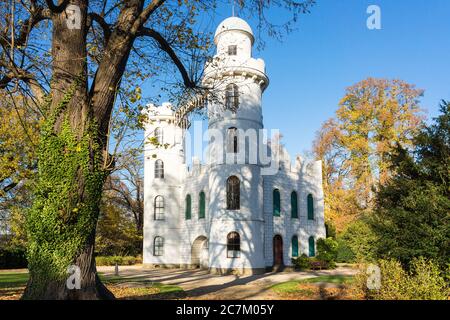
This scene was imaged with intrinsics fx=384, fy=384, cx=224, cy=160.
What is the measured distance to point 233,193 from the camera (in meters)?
23.8

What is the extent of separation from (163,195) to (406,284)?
2374 centimetres

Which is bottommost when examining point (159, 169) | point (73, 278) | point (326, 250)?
point (326, 250)

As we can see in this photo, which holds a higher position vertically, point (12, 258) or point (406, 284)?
point (406, 284)

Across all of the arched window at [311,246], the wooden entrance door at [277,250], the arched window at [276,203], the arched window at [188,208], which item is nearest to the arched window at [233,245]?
the wooden entrance door at [277,250]

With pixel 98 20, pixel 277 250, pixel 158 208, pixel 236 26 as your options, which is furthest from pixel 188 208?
pixel 98 20

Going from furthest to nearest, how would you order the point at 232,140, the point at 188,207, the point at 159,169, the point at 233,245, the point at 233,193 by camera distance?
the point at 159,169 < the point at 188,207 < the point at 232,140 < the point at 233,193 < the point at 233,245

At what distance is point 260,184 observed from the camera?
24281 millimetres

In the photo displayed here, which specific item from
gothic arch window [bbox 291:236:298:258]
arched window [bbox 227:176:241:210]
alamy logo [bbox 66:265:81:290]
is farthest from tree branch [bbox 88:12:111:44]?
gothic arch window [bbox 291:236:298:258]

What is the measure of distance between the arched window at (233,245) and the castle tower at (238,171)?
90mm

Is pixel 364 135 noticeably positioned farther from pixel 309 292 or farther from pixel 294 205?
pixel 309 292

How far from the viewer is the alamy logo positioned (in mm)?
8102

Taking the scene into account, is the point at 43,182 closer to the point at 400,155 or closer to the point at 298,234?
the point at 400,155
